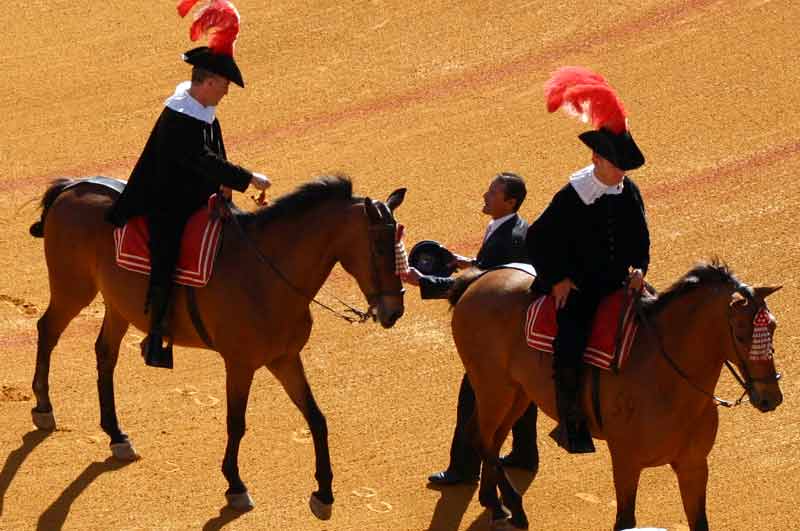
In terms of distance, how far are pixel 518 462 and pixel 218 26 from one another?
439 centimetres

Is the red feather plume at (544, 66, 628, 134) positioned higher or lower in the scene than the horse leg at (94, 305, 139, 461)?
higher

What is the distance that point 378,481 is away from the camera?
42.9 ft

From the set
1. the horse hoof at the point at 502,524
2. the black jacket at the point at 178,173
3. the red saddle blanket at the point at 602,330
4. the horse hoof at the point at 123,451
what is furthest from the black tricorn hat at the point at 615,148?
the horse hoof at the point at 123,451

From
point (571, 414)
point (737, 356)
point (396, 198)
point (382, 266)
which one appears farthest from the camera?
point (396, 198)

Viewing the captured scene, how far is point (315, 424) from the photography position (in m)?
12.4

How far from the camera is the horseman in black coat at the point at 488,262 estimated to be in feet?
41.0

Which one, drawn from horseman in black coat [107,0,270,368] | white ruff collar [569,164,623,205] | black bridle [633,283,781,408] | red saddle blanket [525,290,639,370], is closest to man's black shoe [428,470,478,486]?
red saddle blanket [525,290,639,370]

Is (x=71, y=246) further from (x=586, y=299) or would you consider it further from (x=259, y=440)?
(x=586, y=299)

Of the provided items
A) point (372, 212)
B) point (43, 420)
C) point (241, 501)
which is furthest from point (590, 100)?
point (43, 420)

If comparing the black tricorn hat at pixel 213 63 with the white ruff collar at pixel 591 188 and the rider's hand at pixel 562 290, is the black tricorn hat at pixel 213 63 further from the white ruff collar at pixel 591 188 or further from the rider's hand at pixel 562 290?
the rider's hand at pixel 562 290

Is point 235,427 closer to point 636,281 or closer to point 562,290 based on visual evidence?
point 562,290

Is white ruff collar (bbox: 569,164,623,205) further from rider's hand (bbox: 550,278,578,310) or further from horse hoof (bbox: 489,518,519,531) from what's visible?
horse hoof (bbox: 489,518,519,531)

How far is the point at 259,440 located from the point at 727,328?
16.2 ft

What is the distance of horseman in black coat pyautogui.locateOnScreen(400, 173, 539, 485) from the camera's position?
12.5 m
